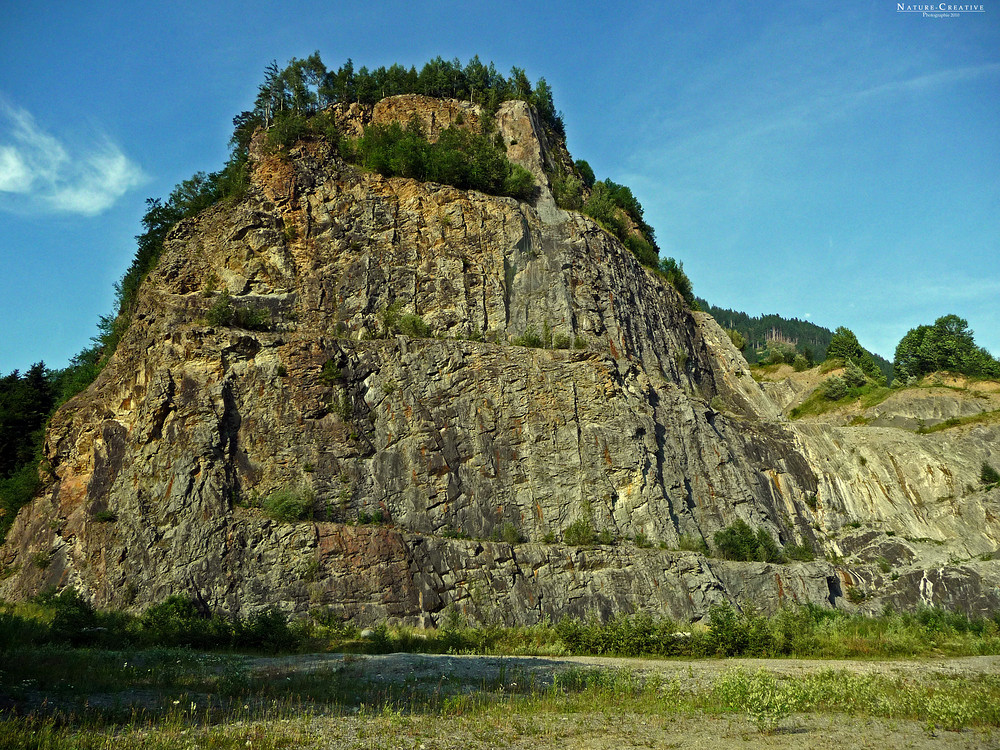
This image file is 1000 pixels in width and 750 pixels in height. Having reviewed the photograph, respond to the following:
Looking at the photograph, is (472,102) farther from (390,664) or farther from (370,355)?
(390,664)

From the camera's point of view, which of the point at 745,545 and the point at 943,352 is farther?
the point at 943,352

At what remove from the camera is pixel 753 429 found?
158ft

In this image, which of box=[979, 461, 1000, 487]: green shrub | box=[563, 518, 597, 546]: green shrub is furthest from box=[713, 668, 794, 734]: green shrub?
box=[979, 461, 1000, 487]: green shrub

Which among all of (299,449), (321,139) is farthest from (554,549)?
(321,139)

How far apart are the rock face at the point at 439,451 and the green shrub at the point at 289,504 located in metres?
0.34

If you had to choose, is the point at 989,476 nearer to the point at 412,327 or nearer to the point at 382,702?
the point at 412,327

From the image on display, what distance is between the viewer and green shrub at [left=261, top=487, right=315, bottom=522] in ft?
106

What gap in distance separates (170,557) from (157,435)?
625 cm

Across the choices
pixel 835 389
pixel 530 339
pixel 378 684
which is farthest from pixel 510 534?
pixel 835 389

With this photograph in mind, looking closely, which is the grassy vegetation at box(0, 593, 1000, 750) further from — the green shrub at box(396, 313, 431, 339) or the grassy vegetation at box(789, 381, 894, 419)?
the grassy vegetation at box(789, 381, 894, 419)

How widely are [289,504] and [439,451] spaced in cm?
772

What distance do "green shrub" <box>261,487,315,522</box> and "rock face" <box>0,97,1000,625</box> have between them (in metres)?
0.34

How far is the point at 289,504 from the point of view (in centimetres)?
3256

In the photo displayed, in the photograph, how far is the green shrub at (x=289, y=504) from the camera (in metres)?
32.3
